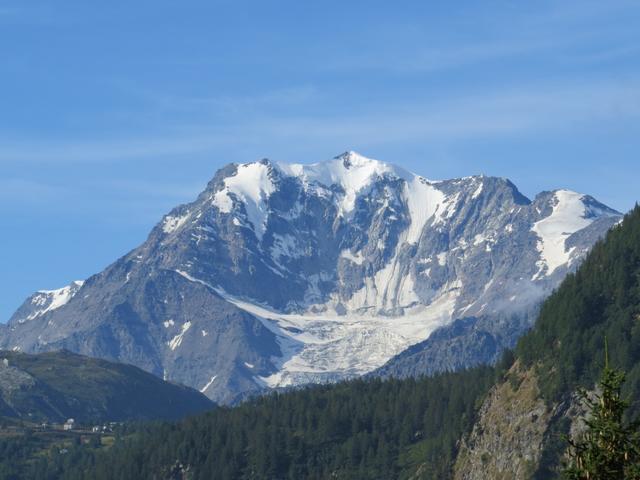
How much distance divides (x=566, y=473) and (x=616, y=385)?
3788mm

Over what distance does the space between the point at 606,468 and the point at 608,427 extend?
147 centimetres

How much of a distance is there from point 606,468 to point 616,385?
300 cm

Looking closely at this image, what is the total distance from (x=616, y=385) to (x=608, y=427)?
1.68m

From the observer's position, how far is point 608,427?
167 feet

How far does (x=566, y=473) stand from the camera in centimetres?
5031

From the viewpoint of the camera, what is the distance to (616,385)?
51562 mm

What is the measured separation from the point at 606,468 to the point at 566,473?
1.60m
